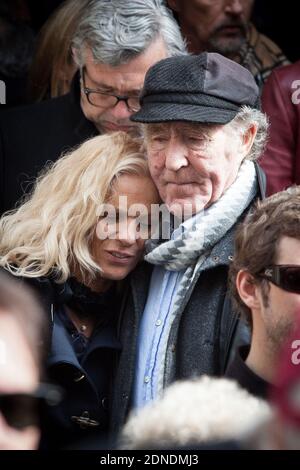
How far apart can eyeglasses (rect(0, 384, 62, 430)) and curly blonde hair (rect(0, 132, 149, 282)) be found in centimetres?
100

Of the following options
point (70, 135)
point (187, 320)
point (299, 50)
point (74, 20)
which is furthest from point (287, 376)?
point (299, 50)

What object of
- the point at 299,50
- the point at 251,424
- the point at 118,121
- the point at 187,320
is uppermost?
the point at 251,424

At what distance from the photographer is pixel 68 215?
2.86 meters

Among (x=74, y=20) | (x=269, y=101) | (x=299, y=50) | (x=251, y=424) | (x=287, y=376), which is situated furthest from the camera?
(x=299, y=50)

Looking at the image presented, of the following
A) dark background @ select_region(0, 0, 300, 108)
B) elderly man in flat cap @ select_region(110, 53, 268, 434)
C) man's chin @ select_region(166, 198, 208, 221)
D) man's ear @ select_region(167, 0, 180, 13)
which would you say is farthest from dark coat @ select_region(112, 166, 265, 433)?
dark background @ select_region(0, 0, 300, 108)

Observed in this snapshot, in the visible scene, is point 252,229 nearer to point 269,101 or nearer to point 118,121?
point 118,121

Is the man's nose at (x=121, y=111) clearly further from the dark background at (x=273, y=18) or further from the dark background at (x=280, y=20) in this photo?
the dark background at (x=280, y=20)

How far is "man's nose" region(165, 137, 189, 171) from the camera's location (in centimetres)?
276

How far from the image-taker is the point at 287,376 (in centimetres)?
146

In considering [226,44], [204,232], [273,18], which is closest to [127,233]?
[204,232]

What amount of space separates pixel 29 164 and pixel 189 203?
2.20ft

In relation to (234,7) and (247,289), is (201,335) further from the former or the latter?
(234,7)

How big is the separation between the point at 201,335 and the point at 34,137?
38.1 inches

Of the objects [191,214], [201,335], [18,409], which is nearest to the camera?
[18,409]
